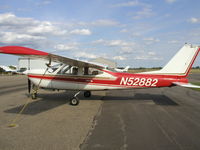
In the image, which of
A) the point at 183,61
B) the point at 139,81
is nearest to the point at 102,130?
the point at 139,81

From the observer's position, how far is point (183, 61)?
890cm

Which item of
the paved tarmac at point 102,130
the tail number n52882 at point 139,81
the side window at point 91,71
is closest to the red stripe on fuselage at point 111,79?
the tail number n52882 at point 139,81

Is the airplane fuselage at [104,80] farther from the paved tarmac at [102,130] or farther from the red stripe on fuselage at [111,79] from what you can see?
the paved tarmac at [102,130]

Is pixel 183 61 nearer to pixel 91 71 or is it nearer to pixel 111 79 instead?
pixel 111 79

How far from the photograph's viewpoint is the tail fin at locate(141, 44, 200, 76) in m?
8.78

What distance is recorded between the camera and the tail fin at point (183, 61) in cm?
878

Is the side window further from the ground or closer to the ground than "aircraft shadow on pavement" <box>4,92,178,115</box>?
further from the ground

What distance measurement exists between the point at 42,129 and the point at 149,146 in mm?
2974

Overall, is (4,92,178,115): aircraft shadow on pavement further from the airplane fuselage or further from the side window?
the side window

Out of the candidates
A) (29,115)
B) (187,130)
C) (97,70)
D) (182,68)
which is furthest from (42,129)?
(182,68)

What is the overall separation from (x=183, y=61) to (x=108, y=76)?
154 inches

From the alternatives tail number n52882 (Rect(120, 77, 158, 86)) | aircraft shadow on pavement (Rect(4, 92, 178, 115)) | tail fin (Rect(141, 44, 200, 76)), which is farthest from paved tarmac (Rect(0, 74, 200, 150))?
tail fin (Rect(141, 44, 200, 76))

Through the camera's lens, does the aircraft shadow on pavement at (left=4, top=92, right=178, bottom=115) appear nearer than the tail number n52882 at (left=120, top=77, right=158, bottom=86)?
Yes

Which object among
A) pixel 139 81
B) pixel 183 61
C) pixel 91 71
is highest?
pixel 183 61
